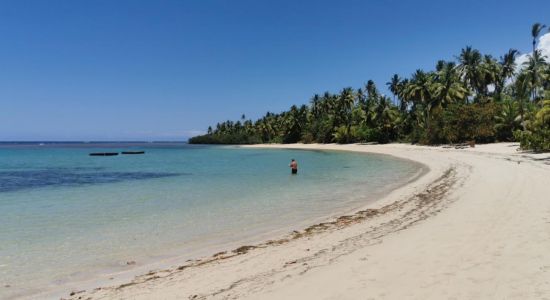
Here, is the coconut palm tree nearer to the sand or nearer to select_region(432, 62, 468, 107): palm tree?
select_region(432, 62, 468, 107): palm tree

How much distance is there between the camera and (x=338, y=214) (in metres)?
13.8

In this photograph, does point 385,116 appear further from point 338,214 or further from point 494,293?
point 494,293

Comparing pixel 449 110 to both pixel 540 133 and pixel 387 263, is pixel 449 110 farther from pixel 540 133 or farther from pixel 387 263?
pixel 387 263

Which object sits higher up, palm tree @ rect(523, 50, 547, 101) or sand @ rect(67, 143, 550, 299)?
palm tree @ rect(523, 50, 547, 101)

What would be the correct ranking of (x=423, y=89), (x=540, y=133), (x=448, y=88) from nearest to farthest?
1. (x=540, y=133)
2. (x=448, y=88)
3. (x=423, y=89)

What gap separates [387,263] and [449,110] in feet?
198

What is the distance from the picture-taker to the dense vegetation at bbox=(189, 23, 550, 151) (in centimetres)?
5134

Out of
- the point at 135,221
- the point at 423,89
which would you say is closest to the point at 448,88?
the point at 423,89

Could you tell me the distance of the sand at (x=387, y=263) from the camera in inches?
233

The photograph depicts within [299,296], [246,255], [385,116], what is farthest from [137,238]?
[385,116]

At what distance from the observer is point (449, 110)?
61406mm

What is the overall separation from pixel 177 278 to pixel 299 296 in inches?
102

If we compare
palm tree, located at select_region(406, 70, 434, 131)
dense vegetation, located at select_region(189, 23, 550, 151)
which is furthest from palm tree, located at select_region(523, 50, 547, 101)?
palm tree, located at select_region(406, 70, 434, 131)

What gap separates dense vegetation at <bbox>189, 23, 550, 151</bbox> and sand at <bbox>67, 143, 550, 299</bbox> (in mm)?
22057
